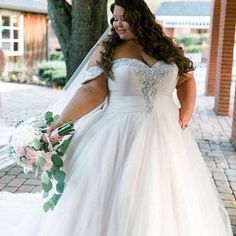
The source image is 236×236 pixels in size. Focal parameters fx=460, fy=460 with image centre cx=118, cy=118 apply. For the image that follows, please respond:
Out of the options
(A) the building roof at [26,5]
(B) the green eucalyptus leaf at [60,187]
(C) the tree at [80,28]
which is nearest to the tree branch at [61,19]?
(C) the tree at [80,28]

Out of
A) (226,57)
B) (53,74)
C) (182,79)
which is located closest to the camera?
(182,79)

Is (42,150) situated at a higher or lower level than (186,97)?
lower

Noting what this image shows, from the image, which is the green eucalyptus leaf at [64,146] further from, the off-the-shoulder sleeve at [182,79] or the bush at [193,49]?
the bush at [193,49]

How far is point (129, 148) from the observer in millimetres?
2875

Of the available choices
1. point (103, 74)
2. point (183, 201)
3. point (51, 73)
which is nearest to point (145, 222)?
point (183, 201)

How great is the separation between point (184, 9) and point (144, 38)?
2643cm

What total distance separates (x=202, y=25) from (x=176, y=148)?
931 inches

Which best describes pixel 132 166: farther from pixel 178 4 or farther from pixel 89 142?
pixel 178 4

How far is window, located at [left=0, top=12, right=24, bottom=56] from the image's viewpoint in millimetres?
16664

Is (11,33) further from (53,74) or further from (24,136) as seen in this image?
(24,136)

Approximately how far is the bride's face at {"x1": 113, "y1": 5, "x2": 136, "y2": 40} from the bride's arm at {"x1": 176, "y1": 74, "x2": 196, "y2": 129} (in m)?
0.59

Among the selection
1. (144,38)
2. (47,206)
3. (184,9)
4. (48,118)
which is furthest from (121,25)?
(184,9)

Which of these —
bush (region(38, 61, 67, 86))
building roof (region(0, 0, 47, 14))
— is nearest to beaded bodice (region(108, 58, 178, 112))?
bush (region(38, 61, 67, 86))

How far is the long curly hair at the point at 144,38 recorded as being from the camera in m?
2.82
